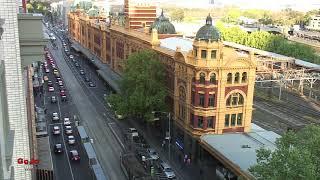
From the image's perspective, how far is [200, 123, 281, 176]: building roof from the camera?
150ft

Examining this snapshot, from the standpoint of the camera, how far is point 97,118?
7662 centimetres

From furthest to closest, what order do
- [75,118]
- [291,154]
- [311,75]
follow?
[311,75] → [75,118] → [291,154]

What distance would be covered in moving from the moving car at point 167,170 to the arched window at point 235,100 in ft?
41.5

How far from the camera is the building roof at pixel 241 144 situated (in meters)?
45.8

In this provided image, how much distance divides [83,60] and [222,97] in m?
88.8

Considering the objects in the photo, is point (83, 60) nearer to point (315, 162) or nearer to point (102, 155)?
point (102, 155)

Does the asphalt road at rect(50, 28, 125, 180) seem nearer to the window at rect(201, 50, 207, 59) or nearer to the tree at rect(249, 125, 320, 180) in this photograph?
the window at rect(201, 50, 207, 59)

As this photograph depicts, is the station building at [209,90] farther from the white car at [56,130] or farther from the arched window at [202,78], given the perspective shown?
the white car at [56,130]

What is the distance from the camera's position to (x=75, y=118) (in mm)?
75625

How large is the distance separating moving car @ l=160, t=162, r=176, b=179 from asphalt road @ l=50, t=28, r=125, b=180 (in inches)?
215

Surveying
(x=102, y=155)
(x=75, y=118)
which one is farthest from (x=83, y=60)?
(x=102, y=155)

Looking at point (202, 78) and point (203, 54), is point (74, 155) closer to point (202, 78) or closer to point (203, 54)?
point (202, 78)

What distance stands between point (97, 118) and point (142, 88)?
559 inches

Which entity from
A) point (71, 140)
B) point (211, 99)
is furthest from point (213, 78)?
point (71, 140)
